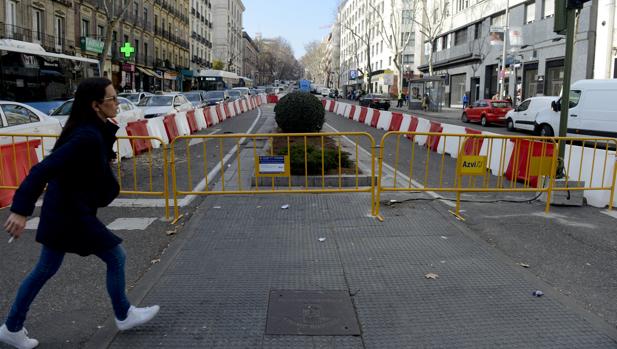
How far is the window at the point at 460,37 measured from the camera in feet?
166

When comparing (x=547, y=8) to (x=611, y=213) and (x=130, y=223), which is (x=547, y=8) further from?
(x=130, y=223)

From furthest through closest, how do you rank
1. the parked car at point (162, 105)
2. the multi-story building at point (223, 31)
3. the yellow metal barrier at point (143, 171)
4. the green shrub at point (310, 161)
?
the multi-story building at point (223, 31) < the parked car at point (162, 105) < the green shrub at point (310, 161) < the yellow metal barrier at point (143, 171)

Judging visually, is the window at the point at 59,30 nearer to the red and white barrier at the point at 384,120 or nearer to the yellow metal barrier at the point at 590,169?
the red and white barrier at the point at 384,120

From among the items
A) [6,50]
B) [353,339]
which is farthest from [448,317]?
[6,50]

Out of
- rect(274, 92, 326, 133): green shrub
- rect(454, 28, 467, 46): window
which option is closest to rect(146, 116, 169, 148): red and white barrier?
rect(274, 92, 326, 133): green shrub

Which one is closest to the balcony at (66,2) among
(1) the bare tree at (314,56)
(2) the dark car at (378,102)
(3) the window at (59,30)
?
(3) the window at (59,30)

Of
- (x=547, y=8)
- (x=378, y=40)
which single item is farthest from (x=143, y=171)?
(x=378, y=40)

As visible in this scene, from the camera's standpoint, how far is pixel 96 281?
4973mm

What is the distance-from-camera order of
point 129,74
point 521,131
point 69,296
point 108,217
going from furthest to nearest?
1. point 129,74
2. point 521,131
3. point 108,217
4. point 69,296

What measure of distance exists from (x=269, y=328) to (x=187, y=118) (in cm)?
1645

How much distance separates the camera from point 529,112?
2258 cm

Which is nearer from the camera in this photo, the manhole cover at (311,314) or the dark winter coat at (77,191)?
the dark winter coat at (77,191)

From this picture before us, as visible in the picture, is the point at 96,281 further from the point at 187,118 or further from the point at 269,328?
the point at 187,118

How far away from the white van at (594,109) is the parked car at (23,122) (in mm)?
15749
